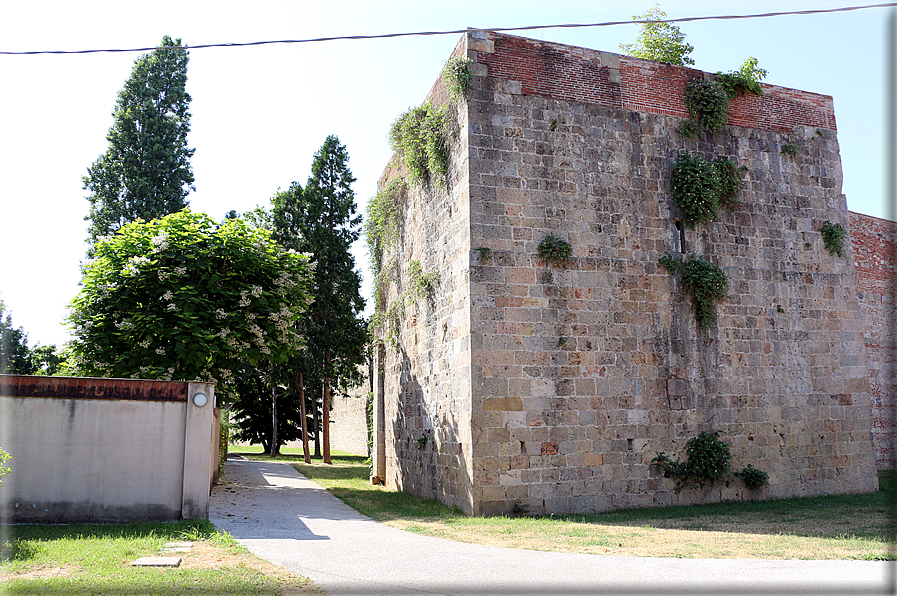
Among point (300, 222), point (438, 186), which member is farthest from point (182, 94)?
point (438, 186)

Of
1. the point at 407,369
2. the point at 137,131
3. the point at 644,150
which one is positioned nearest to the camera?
the point at 644,150

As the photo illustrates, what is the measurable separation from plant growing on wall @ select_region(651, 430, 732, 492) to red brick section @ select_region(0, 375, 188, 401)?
301 inches

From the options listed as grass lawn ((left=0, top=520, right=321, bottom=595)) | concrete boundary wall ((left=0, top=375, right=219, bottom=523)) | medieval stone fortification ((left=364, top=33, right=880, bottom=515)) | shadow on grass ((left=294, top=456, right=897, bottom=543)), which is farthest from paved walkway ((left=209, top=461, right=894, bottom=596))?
medieval stone fortification ((left=364, top=33, right=880, bottom=515))

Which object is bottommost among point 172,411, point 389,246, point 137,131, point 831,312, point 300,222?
point 172,411

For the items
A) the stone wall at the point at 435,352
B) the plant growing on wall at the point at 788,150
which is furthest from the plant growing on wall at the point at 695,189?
the stone wall at the point at 435,352

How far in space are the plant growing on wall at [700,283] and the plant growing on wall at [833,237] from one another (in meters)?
3.01

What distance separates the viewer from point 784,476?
453 inches

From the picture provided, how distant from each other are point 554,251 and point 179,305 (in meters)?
6.92

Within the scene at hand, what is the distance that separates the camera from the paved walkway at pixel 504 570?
511 cm

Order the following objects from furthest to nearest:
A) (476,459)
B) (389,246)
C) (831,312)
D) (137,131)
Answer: (137,131) < (389,246) < (831,312) < (476,459)

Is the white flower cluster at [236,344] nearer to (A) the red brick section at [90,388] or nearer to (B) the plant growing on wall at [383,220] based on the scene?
(A) the red brick section at [90,388]

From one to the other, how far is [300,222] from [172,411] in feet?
49.9

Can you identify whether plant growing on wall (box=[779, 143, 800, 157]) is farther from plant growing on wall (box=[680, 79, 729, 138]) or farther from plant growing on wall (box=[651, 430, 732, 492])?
plant growing on wall (box=[651, 430, 732, 492])

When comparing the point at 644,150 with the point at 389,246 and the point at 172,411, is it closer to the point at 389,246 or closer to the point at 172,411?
the point at 389,246
